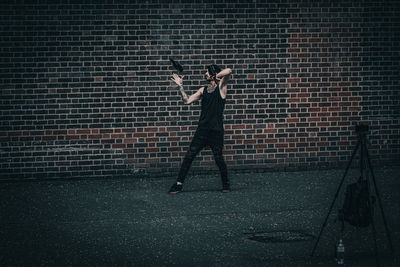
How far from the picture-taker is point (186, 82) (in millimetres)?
9656

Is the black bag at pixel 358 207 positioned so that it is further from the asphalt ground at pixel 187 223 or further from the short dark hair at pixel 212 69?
the short dark hair at pixel 212 69

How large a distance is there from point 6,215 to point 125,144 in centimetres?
292

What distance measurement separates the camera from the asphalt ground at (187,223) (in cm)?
530

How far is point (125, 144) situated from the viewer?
9625mm

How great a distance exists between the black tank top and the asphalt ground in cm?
107

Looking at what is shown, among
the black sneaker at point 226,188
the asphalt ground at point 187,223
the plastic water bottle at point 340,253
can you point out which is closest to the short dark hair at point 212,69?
the black sneaker at point 226,188

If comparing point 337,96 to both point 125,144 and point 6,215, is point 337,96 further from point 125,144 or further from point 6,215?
point 6,215

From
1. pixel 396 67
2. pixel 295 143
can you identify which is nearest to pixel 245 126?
pixel 295 143

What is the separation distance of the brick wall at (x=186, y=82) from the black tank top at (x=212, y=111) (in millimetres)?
1559

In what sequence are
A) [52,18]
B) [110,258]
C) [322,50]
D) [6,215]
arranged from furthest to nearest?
[322,50] < [52,18] < [6,215] < [110,258]

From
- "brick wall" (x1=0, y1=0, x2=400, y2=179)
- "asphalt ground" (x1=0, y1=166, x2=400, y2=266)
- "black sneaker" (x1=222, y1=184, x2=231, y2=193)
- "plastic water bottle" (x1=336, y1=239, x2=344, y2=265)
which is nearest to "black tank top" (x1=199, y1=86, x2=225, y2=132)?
"black sneaker" (x1=222, y1=184, x2=231, y2=193)

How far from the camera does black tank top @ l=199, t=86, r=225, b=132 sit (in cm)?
811

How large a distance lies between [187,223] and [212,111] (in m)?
2.13

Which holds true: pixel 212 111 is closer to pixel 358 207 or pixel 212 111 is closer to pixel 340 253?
pixel 358 207
